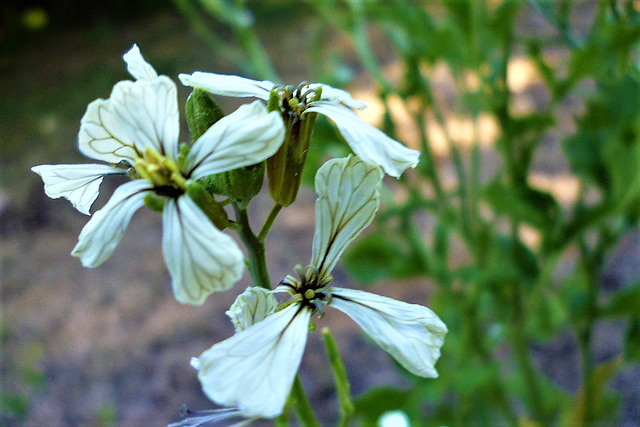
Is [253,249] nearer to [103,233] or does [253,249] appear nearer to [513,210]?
[103,233]

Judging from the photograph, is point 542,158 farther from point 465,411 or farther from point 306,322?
point 306,322

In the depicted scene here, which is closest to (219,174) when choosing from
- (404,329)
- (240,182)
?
(240,182)

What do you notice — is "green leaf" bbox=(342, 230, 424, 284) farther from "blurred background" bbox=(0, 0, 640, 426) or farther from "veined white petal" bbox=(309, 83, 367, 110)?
"veined white petal" bbox=(309, 83, 367, 110)

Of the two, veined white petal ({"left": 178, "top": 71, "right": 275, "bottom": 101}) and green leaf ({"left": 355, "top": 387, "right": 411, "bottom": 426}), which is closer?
veined white petal ({"left": 178, "top": 71, "right": 275, "bottom": 101})

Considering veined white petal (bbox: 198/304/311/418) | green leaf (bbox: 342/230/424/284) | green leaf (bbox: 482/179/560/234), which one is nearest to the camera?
veined white petal (bbox: 198/304/311/418)

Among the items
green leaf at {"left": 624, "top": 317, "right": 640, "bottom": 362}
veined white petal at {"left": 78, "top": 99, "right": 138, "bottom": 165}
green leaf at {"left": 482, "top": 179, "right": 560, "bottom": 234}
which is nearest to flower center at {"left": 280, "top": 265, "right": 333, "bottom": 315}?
veined white petal at {"left": 78, "top": 99, "right": 138, "bottom": 165}
